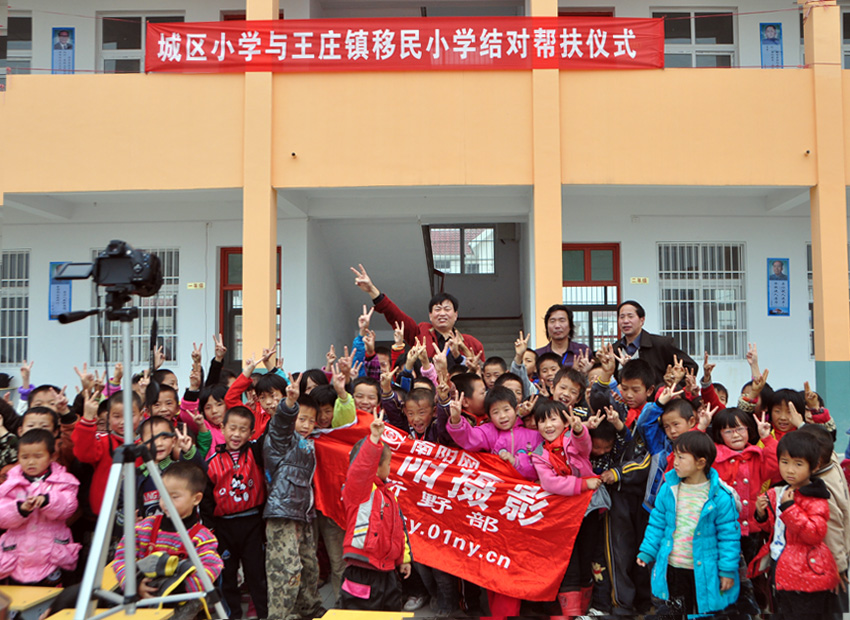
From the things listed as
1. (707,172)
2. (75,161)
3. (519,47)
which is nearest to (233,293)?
(75,161)

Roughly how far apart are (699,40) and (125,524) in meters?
9.32

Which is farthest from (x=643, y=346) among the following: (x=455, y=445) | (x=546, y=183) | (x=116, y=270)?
(x=116, y=270)

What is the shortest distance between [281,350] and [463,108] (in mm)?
3906

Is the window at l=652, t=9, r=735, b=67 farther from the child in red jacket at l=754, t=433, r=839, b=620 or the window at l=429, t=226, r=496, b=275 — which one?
the child in red jacket at l=754, t=433, r=839, b=620

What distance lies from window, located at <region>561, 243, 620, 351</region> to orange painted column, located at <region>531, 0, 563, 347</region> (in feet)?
5.38

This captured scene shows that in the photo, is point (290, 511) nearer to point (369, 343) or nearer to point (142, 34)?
point (369, 343)

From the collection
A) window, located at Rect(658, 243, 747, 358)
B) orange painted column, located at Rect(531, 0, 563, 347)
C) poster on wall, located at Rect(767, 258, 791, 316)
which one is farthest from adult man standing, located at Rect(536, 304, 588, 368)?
poster on wall, located at Rect(767, 258, 791, 316)

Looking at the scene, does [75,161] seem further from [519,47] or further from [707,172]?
[707,172]

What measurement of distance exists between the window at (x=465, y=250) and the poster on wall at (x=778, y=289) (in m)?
6.25

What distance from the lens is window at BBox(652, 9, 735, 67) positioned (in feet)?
29.7

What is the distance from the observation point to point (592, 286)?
9164 millimetres

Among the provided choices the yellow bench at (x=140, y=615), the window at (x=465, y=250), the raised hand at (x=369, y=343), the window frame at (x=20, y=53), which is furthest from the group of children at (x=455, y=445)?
the window at (x=465, y=250)

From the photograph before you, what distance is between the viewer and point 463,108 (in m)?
7.73

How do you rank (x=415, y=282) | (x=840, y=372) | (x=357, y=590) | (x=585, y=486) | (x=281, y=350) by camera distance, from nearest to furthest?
(x=357, y=590)
(x=585, y=486)
(x=840, y=372)
(x=281, y=350)
(x=415, y=282)
